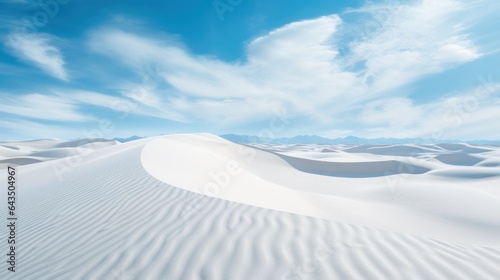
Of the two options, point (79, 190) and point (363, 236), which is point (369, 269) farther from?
point (79, 190)

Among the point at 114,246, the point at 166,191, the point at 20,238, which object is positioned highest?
the point at 166,191

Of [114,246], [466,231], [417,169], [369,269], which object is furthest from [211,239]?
[417,169]

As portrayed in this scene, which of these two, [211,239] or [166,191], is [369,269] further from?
[166,191]

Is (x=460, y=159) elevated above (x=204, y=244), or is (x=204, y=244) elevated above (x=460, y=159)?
(x=204, y=244)

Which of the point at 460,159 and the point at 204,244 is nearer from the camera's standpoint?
the point at 204,244

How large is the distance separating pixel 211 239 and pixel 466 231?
8.79 m

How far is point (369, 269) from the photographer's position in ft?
9.13

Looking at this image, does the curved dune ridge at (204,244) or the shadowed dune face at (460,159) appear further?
the shadowed dune face at (460,159)

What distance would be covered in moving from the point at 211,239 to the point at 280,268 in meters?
1.03

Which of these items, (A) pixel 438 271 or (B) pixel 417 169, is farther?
(B) pixel 417 169

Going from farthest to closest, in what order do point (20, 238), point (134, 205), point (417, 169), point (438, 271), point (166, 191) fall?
1. point (417, 169)
2. point (166, 191)
3. point (134, 205)
4. point (20, 238)
5. point (438, 271)

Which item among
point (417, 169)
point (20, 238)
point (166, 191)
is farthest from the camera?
point (417, 169)

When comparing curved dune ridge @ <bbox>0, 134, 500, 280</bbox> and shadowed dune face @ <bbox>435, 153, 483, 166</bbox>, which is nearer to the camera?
curved dune ridge @ <bbox>0, 134, 500, 280</bbox>

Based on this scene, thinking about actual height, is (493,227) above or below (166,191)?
below
